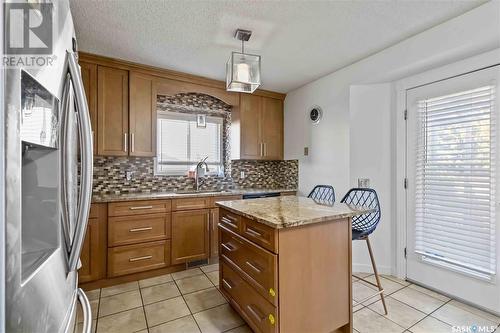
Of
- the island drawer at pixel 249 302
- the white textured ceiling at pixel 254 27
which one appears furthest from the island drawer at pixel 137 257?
the white textured ceiling at pixel 254 27

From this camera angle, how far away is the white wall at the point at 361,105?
196cm

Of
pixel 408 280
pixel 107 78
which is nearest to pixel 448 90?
pixel 408 280

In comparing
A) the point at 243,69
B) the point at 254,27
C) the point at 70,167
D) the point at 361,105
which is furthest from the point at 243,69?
the point at 361,105

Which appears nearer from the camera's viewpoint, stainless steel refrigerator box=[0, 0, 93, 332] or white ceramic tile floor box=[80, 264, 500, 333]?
stainless steel refrigerator box=[0, 0, 93, 332]

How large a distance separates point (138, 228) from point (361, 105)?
2.91 m

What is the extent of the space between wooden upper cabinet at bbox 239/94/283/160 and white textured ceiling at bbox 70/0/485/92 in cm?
97

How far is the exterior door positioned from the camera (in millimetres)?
2027

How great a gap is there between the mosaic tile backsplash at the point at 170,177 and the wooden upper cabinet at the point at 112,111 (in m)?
0.27

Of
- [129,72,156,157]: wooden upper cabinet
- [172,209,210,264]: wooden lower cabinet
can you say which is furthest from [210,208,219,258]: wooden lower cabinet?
[129,72,156,157]: wooden upper cabinet

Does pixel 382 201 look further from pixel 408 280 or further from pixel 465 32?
pixel 465 32

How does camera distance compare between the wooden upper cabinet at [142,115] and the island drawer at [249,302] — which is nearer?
the island drawer at [249,302]

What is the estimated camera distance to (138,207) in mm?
2645

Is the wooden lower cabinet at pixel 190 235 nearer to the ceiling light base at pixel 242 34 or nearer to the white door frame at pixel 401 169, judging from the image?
the ceiling light base at pixel 242 34

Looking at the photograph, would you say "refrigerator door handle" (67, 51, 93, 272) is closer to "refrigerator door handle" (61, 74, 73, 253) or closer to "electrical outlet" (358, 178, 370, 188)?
"refrigerator door handle" (61, 74, 73, 253)
